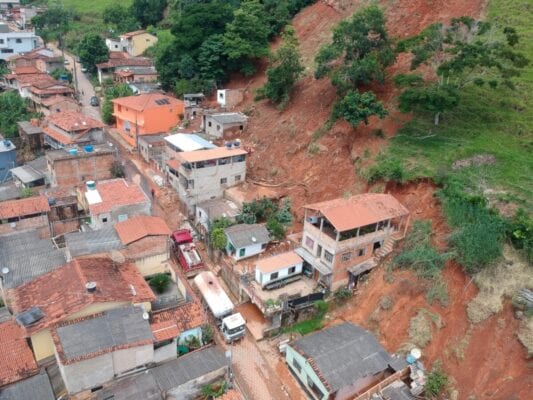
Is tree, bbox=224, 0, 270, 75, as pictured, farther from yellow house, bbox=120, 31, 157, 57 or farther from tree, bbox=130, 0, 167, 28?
tree, bbox=130, 0, 167, 28

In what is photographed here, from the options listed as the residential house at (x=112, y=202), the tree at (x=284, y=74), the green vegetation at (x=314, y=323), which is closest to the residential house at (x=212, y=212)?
the residential house at (x=112, y=202)

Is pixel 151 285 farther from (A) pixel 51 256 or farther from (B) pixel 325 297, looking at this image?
Answer: (B) pixel 325 297

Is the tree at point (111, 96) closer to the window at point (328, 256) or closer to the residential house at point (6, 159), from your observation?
the residential house at point (6, 159)

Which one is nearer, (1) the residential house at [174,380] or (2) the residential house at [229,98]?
(1) the residential house at [174,380]

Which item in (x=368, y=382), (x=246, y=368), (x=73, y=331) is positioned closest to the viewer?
(x=73, y=331)

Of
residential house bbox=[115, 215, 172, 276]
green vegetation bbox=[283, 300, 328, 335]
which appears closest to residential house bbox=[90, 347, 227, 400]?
green vegetation bbox=[283, 300, 328, 335]

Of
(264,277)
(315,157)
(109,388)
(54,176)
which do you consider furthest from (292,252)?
(54,176)
